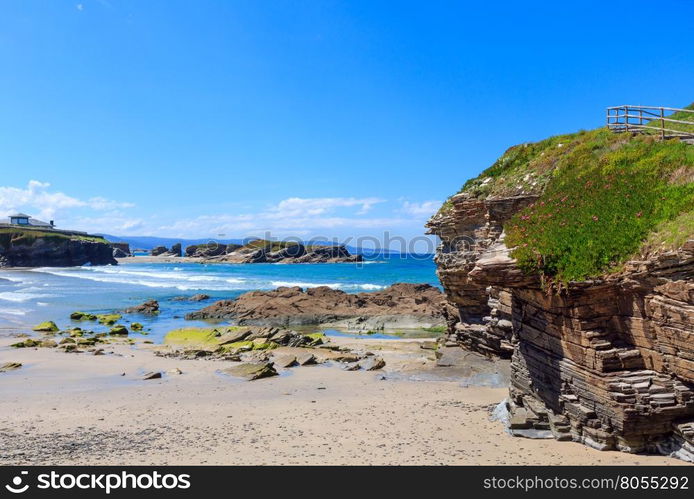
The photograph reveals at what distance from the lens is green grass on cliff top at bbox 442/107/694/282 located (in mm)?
12445

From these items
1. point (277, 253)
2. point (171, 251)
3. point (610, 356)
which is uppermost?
point (171, 251)

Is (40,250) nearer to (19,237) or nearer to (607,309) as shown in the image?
(19,237)

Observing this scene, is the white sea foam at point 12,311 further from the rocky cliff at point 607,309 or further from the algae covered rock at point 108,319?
the rocky cliff at point 607,309

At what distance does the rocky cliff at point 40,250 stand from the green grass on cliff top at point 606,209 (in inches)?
4460

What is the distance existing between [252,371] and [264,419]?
7049 mm

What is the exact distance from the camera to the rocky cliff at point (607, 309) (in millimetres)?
11312

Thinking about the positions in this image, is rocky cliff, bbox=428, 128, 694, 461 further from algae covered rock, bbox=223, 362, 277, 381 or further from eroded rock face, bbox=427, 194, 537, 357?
algae covered rock, bbox=223, 362, 277, 381

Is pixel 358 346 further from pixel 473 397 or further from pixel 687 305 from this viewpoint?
pixel 687 305

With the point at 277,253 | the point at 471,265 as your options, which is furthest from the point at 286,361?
the point at 277,253

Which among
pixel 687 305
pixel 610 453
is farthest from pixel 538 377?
pixel 687 305

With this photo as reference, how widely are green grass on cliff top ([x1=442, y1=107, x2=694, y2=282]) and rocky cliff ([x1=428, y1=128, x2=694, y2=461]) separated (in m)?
0.04

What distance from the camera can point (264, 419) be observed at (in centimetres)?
1555

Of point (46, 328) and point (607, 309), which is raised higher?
point (607, 309)

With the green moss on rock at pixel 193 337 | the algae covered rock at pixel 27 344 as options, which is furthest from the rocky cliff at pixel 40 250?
the green moss on rock at pixel 193 337
